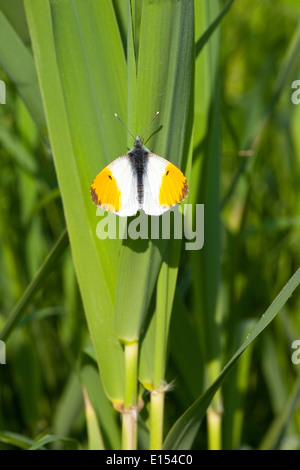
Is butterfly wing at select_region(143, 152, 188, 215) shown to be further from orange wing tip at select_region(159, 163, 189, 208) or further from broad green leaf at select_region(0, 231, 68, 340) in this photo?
broad green leaf at select_region(0, 231, 68, 340)

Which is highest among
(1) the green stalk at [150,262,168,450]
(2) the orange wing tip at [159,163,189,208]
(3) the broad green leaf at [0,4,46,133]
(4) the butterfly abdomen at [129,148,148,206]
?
(3) the broad green leaf at [0,4,46,133]

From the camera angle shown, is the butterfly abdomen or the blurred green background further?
the blurred green background

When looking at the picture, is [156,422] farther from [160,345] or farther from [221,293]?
[221,293]

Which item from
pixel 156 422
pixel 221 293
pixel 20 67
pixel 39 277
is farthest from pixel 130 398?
pixel 20 67

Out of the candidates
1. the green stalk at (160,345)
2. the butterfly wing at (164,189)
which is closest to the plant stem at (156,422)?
the green stalk at (160,345)

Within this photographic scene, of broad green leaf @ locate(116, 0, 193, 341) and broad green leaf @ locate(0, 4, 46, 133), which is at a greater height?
broad green leaf @ locate(0, 4, 46, 133)

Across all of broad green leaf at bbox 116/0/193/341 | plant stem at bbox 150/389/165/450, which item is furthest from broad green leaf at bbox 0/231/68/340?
plant stem at bbox 150/389/165/450
